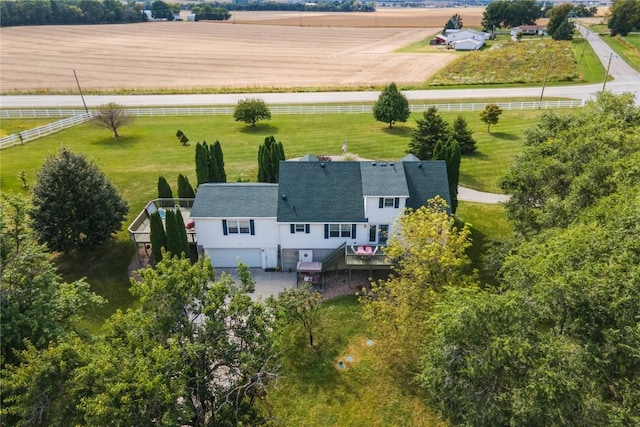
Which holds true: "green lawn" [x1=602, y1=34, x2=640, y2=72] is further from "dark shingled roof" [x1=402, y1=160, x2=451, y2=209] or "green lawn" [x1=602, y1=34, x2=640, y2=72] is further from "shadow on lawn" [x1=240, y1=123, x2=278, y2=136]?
"dark shingled roof" [x1=402, y1=160, x2=451, y2=209]

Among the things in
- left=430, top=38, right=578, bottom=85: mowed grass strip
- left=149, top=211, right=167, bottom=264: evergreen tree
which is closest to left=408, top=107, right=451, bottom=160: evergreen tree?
left=149, top=211, right=167, bottom=264: evergreen tree

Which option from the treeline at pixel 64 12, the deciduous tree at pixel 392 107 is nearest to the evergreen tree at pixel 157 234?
the deciduous tree at pixel 392 107

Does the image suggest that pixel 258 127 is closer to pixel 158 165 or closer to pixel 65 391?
pixel 158 165

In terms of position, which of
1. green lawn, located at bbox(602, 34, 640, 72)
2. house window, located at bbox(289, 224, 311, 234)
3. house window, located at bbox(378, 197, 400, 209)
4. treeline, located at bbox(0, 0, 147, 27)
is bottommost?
house window, located at bbox(289, 224, 311, 234)

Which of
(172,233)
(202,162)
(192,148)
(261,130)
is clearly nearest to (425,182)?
(172,233)

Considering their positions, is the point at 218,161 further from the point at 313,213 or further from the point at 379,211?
the point at 379,211

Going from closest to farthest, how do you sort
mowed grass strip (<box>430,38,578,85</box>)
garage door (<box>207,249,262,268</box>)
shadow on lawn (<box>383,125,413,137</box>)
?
garage door (<box>207,249,262,268</box>)
shadow on lawn (<box>383,125,413,137</box>)
mowed grass strip (<box>430,38,578,85</box>)
